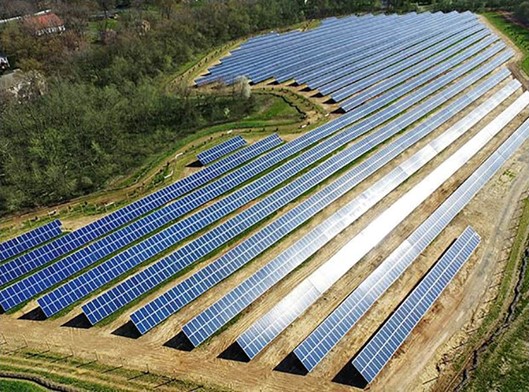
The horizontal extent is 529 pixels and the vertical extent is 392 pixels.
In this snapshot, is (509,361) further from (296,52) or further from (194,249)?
(296,52)

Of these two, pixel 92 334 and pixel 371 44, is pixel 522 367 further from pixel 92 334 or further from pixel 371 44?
pixel 371 44

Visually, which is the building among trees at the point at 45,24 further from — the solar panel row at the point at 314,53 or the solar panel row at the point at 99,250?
the solar panel row at the point at 99,250

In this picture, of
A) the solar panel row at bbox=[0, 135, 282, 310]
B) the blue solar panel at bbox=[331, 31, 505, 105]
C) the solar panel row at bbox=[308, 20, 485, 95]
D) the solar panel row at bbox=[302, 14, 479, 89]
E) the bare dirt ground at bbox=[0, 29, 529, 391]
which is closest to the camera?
the bare dirt ground at bbox=[0, 29, 529, 391]

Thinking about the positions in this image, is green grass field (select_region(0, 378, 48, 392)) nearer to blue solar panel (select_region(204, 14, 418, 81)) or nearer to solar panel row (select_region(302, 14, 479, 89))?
blue solar panel (select_region(204, 14, 418, 81))

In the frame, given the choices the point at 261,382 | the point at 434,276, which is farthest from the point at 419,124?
the point at 261,382

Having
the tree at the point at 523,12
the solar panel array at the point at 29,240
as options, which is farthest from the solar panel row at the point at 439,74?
the solar panel array at the point at 29,240

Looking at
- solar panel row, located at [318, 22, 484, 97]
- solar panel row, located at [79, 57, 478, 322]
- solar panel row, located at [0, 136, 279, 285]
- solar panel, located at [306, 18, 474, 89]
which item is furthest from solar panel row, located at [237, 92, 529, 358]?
solar panel, located at [306, 18, 474, 89]
